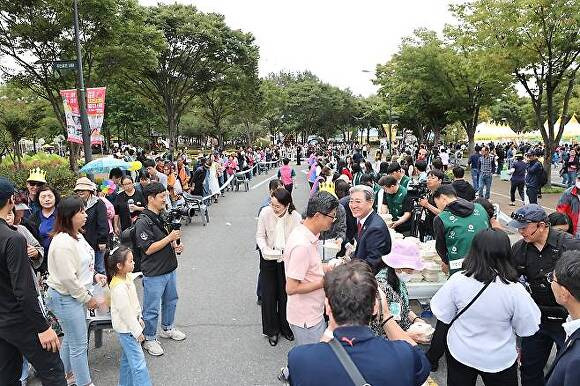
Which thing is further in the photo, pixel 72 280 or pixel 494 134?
pixel 494 134

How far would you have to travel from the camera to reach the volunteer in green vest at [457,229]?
13.4 ft

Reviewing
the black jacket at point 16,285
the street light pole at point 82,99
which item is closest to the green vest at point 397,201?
the black jacket at point 16,285

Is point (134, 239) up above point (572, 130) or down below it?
below

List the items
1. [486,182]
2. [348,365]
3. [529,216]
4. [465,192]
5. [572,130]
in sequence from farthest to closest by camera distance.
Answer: [572,130]
[486,182]
[465,192]
[529,216]
[348,365]

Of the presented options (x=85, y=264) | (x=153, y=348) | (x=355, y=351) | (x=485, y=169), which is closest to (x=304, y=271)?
(x=355, y=351)

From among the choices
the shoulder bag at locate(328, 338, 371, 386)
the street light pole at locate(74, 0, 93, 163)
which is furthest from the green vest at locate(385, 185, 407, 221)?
the street light pole at locate(74, 0, 93, 163)

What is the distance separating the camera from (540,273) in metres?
3.58

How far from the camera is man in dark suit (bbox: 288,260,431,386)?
1.73m

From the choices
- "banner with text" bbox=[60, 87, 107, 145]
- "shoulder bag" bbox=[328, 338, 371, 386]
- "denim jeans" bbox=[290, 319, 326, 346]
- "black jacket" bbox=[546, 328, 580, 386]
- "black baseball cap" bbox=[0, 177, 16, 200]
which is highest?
"banner with text" bbox=[60, 87, 107, 145]

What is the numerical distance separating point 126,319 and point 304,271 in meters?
1.62

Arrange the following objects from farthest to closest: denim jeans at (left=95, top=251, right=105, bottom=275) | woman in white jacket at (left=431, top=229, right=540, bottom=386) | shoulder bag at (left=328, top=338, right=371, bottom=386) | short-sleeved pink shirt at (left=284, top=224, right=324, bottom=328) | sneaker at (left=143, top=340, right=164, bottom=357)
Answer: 1. denim jeans at (left=95, top=251, right=105, bottom=275)
2. sneaker at (left=143, top=340, right=164, bottom=357)
3. short-sleeved pink shirt at (left=284, top=224, right=324, bottom=328)
4. woman in white jacket at (left=431, top=229, right=540, bottom=386)
5. shoulder bag at (left=328, top=338, right=371, bottom=386)

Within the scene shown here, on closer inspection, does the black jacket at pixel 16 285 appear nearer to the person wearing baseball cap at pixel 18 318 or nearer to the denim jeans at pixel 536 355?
the person wearing baseball cap at pixel 18 318

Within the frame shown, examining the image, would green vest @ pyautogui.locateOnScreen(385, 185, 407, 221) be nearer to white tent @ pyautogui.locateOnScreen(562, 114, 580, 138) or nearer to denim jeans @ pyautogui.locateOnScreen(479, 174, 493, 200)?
denim jeans @ pyautogui.locateOnScreen(479, 174, 493, 200)

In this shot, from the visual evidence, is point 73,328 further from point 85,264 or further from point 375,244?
point 375,244
